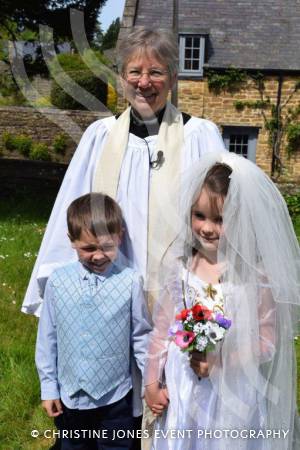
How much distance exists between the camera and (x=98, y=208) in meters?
2.56

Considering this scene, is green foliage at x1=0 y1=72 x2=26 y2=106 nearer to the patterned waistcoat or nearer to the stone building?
the stone building

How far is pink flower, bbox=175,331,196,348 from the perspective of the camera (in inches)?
87.6

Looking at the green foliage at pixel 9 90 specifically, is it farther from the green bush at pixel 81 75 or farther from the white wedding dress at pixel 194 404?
the white wedding dress at pixel 194 404

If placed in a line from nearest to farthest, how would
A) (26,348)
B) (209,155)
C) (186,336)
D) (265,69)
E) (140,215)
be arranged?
(186,336) < (209,155) < (140,215) < (26,348) < (265,69)

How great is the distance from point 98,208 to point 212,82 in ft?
46.6

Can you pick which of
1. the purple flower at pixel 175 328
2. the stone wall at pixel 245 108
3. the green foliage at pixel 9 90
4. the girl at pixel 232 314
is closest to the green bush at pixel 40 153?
the green foliage at pixel 9 90

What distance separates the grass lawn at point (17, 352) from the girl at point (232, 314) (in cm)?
139

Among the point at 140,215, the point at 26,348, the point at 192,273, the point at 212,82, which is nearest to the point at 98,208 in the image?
the point at 140,215

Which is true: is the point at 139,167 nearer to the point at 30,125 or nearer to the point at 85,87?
the point at 85,87

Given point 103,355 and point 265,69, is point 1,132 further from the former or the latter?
point 103,355

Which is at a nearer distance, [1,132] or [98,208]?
[98,208]

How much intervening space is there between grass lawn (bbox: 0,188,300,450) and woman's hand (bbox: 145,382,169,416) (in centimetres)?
128

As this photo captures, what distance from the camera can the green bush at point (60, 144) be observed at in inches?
668

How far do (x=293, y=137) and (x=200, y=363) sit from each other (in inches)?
579
